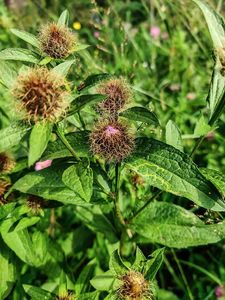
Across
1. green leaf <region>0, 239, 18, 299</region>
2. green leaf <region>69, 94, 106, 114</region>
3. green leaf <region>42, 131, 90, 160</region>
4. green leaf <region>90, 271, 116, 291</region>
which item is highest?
green leaf <region>69, 94, 106, 114</region>

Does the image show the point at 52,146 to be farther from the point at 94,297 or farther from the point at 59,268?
the point at 59,268

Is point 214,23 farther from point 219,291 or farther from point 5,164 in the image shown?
point 219,291

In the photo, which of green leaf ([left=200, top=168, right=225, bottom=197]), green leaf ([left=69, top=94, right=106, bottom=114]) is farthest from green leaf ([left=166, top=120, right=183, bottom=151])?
green leaf ([left=69, top=94, right=106, bottom=114])

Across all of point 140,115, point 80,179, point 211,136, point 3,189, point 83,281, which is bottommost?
point 211,136

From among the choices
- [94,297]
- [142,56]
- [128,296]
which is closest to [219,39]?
[128,296]

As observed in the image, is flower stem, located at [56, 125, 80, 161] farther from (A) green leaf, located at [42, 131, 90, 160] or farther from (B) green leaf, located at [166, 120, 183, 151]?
(B) green leaf, located at [166, 120, 183, 151]

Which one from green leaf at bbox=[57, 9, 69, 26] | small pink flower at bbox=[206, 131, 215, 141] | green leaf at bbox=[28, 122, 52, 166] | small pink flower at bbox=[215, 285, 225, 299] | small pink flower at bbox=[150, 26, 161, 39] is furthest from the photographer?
small pink flower at bbox=[150, 26, 161, 39]

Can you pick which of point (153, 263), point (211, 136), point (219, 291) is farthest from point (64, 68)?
point (211, 136)

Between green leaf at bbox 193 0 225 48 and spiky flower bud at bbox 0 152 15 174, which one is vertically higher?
green leaf at bbox 193 0 225 48
